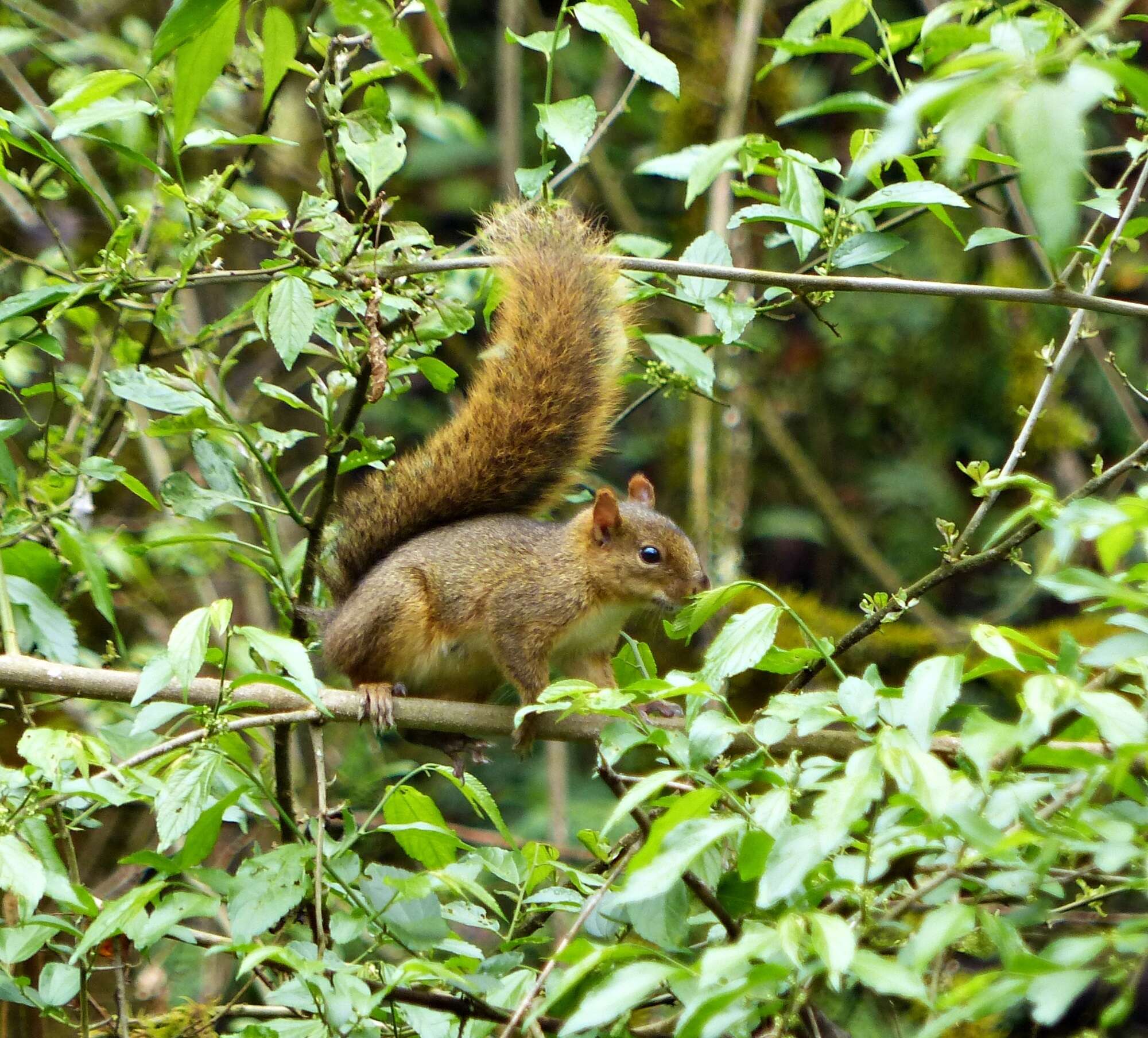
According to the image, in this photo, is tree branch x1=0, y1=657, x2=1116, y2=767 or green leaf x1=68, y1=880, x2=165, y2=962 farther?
tree branch x1=0, y1=657, x2=1116, y2=767

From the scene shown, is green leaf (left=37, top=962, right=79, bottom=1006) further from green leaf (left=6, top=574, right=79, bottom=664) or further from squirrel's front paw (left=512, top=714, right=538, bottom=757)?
squirrel's front paw (left=512, top=714, right=538, bottom=757)

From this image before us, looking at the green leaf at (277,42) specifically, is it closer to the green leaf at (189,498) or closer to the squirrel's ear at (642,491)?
the green leaf at (189,498)

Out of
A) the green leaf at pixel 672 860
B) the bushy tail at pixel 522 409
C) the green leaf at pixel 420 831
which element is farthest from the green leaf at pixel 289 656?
the bushy tail at pixel 522 409

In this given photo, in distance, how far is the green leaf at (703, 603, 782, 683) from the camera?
4.12 feet

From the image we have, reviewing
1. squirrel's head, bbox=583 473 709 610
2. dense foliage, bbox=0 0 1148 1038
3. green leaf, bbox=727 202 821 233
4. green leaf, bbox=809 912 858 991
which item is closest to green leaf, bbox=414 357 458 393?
dense foliage, bbox=0 0 1148 1038

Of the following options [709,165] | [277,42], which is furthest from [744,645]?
[277,42]

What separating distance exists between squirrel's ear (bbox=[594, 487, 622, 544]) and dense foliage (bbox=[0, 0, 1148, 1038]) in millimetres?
287

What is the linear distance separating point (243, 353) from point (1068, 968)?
3.58 m

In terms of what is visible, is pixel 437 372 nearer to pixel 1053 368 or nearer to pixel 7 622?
pixel 7 622

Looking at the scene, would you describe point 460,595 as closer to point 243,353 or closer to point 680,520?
point 680,520

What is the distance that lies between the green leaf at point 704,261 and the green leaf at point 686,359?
0.33 ft

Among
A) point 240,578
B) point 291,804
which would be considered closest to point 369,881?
point 291,804

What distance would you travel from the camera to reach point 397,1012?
4.49 ft

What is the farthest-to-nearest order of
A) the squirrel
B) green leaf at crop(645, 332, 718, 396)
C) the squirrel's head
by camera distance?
the squirrel's head → the squirrel → green leaf at crop(645, 332, 718, 396)
